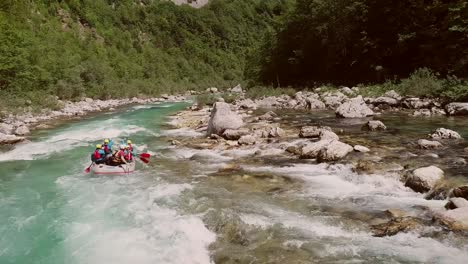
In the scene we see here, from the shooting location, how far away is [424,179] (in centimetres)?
968

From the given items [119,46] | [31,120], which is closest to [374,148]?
[31,120]

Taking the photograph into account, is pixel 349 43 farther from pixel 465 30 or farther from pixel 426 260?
pixel 426 260

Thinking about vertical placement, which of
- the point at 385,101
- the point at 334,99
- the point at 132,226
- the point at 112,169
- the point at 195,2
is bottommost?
the point at 132,226

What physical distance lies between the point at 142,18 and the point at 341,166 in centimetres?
10877

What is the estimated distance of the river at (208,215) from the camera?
23.7ft

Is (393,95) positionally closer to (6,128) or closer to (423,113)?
(423,113)

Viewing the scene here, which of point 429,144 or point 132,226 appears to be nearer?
point 132,226

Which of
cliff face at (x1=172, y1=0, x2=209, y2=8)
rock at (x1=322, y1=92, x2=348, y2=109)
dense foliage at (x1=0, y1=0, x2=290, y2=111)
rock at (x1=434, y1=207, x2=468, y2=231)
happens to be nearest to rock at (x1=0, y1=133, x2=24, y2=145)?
dense foliage at (x1=0, y1=0, x2=290, y2=111)

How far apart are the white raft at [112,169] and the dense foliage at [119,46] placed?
1916 cm

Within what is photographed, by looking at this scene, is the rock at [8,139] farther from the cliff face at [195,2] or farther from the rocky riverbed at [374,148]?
the cliff face at [195,2]

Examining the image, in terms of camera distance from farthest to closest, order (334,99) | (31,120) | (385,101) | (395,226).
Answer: (334,99) < (31,120) < (385,101) < (395,226)

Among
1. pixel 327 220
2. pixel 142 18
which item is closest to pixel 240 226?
pixel 327 220

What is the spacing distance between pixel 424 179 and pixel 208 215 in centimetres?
524

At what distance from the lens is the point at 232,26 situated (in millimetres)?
139750
